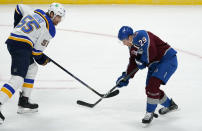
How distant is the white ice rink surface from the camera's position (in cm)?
371

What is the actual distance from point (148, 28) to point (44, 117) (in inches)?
153

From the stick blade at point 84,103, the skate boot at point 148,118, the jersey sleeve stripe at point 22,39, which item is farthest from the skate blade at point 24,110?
the skate boot at point 148,118

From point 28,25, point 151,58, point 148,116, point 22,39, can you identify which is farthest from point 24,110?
point 151,58

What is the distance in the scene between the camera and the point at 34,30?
3.62m

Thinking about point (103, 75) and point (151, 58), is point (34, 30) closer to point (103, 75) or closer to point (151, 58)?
point (151, 58)

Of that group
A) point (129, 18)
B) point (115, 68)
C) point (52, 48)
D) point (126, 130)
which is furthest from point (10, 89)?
point (129, 18)

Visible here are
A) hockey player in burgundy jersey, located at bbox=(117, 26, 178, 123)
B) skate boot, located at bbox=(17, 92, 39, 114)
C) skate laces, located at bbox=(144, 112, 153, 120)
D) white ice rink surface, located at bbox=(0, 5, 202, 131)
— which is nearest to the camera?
hockey player in burgundy jersey, located at bbox=(117, 26, 178, 123)

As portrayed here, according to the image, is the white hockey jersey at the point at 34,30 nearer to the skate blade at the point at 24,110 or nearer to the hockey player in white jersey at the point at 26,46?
the hockey player in white jersey at the point at 26,46

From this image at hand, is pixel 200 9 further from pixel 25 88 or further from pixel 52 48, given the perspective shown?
pixel 25 88

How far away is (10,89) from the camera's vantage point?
3.48 meters

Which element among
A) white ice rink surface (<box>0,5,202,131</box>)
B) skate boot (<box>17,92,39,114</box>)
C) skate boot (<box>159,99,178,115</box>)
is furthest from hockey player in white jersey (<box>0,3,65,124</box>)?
skate boot (<box>159,99,178,115</box>)

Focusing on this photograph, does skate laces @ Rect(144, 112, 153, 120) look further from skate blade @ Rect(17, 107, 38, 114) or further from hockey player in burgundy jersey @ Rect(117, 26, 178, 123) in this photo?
skate blade @ Rect(17, 107, 38, 114)

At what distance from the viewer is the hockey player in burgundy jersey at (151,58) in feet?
11.5

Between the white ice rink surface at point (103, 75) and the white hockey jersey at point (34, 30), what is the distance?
69 cm
